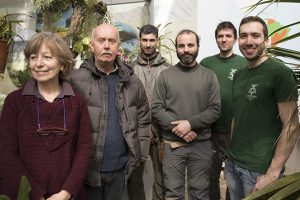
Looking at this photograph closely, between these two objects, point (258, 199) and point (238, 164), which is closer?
point (258, 199)

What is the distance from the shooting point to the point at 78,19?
3.82 m

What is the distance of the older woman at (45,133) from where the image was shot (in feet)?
5.88

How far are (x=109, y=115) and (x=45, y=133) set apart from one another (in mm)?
593

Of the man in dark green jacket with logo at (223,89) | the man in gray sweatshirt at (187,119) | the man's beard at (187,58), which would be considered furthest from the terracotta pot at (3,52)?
the man in dark green jacket with logo at (223,89)

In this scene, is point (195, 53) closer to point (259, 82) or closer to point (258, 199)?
point (259, 82)

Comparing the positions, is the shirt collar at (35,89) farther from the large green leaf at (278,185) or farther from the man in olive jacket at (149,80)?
the man in olive jacket at (149,80)

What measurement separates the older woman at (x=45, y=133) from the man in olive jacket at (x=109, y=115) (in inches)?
12.7

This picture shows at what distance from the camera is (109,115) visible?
2.36 meters

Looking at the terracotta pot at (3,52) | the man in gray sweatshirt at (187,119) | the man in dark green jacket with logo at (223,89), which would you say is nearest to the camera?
the terracotta pot at (3,52)

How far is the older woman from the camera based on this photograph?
5.88 feet

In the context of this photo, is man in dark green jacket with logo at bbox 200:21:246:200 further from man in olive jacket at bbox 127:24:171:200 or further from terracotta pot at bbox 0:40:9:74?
terracotta pot at bbox 0:40:9:74

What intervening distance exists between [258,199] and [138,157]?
1188 mm

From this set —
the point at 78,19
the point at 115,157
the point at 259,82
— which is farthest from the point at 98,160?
the point at 78,19

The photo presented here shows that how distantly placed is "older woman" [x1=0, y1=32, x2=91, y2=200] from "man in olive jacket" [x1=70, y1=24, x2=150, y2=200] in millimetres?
323
